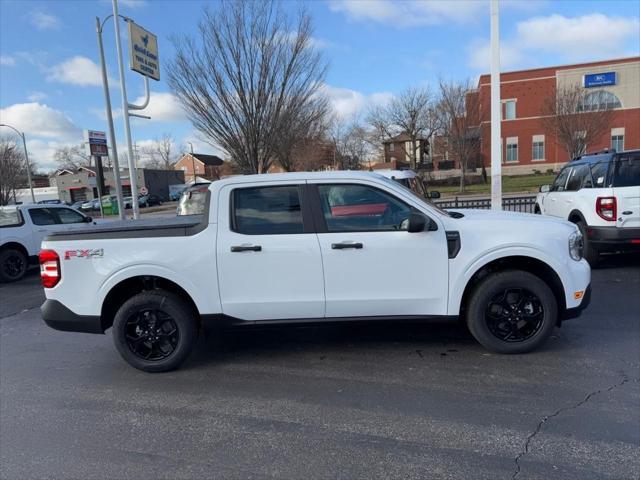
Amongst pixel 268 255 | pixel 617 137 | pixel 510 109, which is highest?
pixel 510 109

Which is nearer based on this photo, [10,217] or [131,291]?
[131,291]

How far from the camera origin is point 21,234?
32.6 feet

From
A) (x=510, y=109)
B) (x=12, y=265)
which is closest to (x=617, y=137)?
(x=510, y=109)

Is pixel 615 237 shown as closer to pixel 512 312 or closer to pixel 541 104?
pixel 512 312

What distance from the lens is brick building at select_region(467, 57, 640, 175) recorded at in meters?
44.9

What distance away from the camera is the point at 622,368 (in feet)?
12.8

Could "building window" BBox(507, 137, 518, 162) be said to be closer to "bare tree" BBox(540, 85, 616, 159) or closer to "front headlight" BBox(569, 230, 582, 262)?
"bare tree" BBox(540, 85, 616, 159)

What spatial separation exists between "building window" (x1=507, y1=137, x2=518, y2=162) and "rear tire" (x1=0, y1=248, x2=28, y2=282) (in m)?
50.0

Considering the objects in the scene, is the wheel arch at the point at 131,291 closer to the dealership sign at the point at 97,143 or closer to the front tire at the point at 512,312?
the front tire at the point at 512,312

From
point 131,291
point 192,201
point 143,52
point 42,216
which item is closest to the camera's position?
point 131,291

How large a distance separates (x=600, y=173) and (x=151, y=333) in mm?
6895

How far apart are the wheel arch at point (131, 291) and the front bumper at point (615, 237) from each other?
612 centimetres

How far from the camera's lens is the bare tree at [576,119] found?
32.2 metres

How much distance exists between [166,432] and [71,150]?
336 feet
